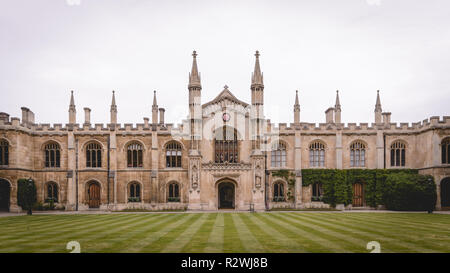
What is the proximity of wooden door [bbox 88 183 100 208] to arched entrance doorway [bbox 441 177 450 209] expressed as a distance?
1397 inches

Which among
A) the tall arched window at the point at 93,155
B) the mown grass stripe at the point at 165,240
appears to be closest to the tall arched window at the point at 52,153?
the tall arched window at the point at 93,155

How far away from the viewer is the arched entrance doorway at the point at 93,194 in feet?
115

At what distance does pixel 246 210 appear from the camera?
→ 31734 mm

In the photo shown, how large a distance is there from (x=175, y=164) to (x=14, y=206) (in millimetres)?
15988

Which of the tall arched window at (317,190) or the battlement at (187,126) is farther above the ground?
the battlement at (187,126)

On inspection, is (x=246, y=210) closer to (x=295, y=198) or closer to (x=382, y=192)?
(x=295, y=198)

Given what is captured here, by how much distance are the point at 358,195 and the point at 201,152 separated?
17.5 m

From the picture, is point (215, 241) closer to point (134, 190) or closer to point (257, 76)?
point (257, 76)

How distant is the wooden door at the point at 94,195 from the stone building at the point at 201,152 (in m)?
0.11

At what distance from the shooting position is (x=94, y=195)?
115 ft

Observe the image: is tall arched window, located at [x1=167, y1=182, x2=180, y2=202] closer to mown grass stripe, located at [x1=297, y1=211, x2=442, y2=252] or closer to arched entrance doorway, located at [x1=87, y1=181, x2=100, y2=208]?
arched entrance doorway, located at [x1=87, y1=181, x2=100, y2=208]

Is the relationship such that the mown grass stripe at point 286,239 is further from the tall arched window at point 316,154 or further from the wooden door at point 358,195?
the wooden door at point 358,195

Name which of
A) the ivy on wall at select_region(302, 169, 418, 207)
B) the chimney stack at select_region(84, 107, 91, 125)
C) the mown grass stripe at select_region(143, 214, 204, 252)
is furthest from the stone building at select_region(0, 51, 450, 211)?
the mown grass stripe at select_region(143, 214, 204, 252)

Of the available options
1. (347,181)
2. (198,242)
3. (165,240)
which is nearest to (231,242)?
(198,242)
